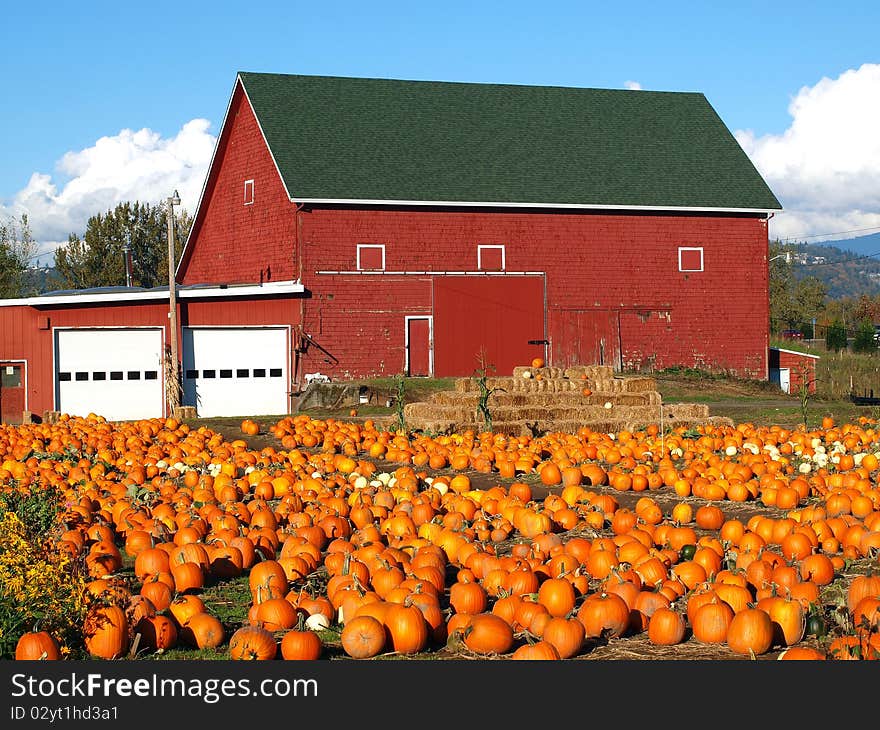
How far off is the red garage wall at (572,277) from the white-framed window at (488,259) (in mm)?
200

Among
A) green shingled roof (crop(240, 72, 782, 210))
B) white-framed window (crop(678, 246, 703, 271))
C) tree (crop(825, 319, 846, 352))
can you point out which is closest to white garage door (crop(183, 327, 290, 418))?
green shingled roof (crop(240, 72, 782, 210))

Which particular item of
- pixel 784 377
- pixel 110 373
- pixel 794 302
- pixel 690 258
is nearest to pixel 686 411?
pixel 110 373

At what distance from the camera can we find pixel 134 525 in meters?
10.9

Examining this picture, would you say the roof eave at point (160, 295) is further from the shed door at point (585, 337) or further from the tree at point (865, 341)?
the tree at point (865, 341)

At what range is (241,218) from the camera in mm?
39531

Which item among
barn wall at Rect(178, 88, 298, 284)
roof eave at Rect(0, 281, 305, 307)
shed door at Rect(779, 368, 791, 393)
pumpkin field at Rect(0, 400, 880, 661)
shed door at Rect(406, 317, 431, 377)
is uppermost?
barn wall at Rect(178, 88, 298, 284)

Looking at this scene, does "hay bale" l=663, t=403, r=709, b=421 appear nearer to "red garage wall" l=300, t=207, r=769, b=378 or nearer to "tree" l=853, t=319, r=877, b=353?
"red garage wall" l=300, t=207, r=769, b=378

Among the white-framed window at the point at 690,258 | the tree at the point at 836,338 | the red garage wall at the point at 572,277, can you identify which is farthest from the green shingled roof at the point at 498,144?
the tree at the point at 836,338

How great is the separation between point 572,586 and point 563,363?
30.0 metres

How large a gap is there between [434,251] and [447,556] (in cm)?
2749

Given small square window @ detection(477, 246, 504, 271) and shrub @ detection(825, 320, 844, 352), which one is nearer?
small square window @ detection(477, 246, 504, 271)

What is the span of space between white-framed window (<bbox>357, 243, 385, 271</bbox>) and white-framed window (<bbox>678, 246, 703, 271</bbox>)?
9.95 meters

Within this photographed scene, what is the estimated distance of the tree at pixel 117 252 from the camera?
6278cm

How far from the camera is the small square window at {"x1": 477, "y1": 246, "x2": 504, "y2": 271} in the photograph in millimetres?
37344
